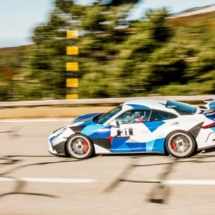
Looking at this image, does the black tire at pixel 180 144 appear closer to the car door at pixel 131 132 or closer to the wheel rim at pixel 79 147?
the car door at pixel 131 132

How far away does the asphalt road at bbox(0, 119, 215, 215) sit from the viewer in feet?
22.3

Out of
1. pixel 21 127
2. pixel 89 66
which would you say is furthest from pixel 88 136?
pixel 89 66

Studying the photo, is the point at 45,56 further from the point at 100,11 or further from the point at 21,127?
the point at 21,127

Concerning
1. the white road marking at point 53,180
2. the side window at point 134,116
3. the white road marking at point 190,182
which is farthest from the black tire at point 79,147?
the white road marking at point 190,182

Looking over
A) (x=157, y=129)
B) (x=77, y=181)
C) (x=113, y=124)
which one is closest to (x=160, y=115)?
(x=157, y=129)

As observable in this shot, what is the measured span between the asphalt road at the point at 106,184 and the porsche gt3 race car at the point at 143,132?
22 centimetres

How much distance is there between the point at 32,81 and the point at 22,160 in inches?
280

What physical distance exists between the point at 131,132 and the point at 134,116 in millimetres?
355

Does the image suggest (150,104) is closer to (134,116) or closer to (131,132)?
(134,116)

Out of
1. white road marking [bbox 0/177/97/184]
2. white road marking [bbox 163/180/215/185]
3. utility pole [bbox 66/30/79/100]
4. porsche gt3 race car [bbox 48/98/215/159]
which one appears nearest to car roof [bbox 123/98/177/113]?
porsche gt3 race car [bbox 48/98/215/159]

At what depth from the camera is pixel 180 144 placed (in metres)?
9.09

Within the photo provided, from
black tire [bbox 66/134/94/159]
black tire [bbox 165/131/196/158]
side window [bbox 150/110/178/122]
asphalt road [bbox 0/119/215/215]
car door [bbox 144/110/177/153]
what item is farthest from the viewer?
black tire [bbox 66/134/94/159]

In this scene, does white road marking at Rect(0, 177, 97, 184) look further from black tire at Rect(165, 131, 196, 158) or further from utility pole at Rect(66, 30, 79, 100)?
utility pole at Rect(66, 30, 79, 100)

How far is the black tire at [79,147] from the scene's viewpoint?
959 centimetres
